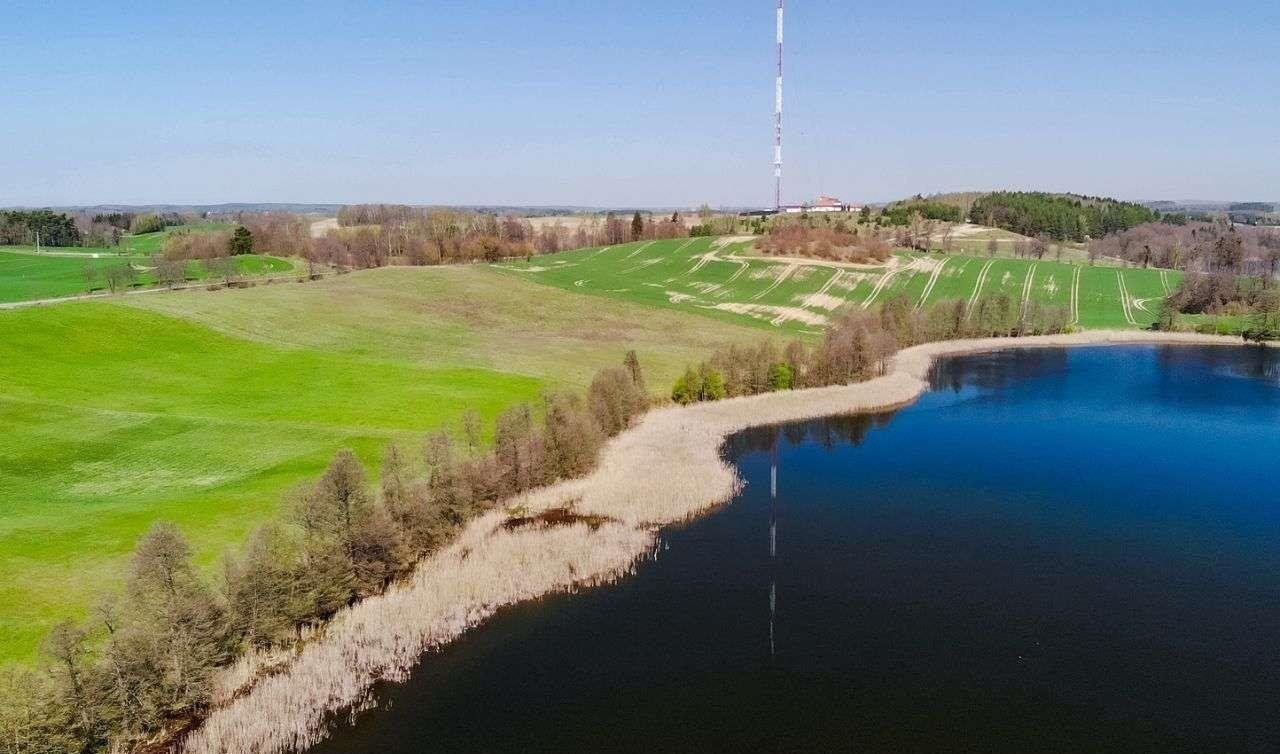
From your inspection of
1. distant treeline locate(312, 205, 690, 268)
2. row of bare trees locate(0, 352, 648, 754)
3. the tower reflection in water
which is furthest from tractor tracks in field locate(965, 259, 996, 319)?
row of bare trees locate(0, 352, 648, 754)

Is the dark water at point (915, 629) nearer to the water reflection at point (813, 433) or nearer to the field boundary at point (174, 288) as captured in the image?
the water reflection at point (813, 433)

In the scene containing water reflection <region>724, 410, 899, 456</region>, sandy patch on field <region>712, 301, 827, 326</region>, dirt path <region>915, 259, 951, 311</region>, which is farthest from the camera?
dirt path <region>915, 259, 951, 311</region>

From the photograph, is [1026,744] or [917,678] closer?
[1026,744]

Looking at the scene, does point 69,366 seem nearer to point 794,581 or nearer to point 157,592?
point 157,592

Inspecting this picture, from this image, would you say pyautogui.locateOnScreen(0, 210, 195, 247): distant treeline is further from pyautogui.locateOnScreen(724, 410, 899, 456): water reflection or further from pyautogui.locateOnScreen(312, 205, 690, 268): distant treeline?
pyautogui.locateOnScreen(724, 410, 899, 456): water reflection

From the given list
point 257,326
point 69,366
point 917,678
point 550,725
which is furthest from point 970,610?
point 257,326

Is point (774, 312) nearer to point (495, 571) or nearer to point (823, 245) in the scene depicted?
point (823, 245)
